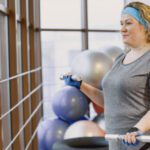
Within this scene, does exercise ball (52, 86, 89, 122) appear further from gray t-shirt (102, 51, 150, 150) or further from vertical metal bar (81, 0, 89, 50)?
gray t-shirt (102, 51, 150, 150)

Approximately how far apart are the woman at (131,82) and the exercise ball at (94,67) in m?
1.74

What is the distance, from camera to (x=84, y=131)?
3098 millimetres

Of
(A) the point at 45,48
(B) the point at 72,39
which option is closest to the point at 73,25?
(B) the point at 72,39

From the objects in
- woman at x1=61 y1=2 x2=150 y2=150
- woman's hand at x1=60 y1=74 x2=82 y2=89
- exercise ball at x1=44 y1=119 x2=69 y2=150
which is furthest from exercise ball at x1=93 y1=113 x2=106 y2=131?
woman at x1=61 y1=2 x2=150 y2=150

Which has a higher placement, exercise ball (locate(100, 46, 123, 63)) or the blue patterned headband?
the blue patterned headband

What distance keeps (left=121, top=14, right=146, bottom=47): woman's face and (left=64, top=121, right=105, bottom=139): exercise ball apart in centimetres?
166

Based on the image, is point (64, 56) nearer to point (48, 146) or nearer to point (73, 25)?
point (73, 25)

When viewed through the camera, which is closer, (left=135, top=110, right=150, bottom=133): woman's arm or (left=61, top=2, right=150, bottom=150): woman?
(left=135, top=110, right=150, bottom=133): woman's arm

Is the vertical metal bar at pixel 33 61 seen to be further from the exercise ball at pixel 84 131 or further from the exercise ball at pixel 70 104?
the exercise ball at pixel 84 131

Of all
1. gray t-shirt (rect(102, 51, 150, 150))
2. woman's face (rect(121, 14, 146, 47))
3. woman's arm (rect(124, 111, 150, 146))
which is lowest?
woman's arm (rect(124, 111, 150, 146))

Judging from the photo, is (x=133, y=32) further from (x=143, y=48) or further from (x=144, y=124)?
(x=144, y=124)

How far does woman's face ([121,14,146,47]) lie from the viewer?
1.53 meters

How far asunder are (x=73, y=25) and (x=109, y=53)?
927mm

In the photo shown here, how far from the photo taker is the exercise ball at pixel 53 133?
3.35 metres
